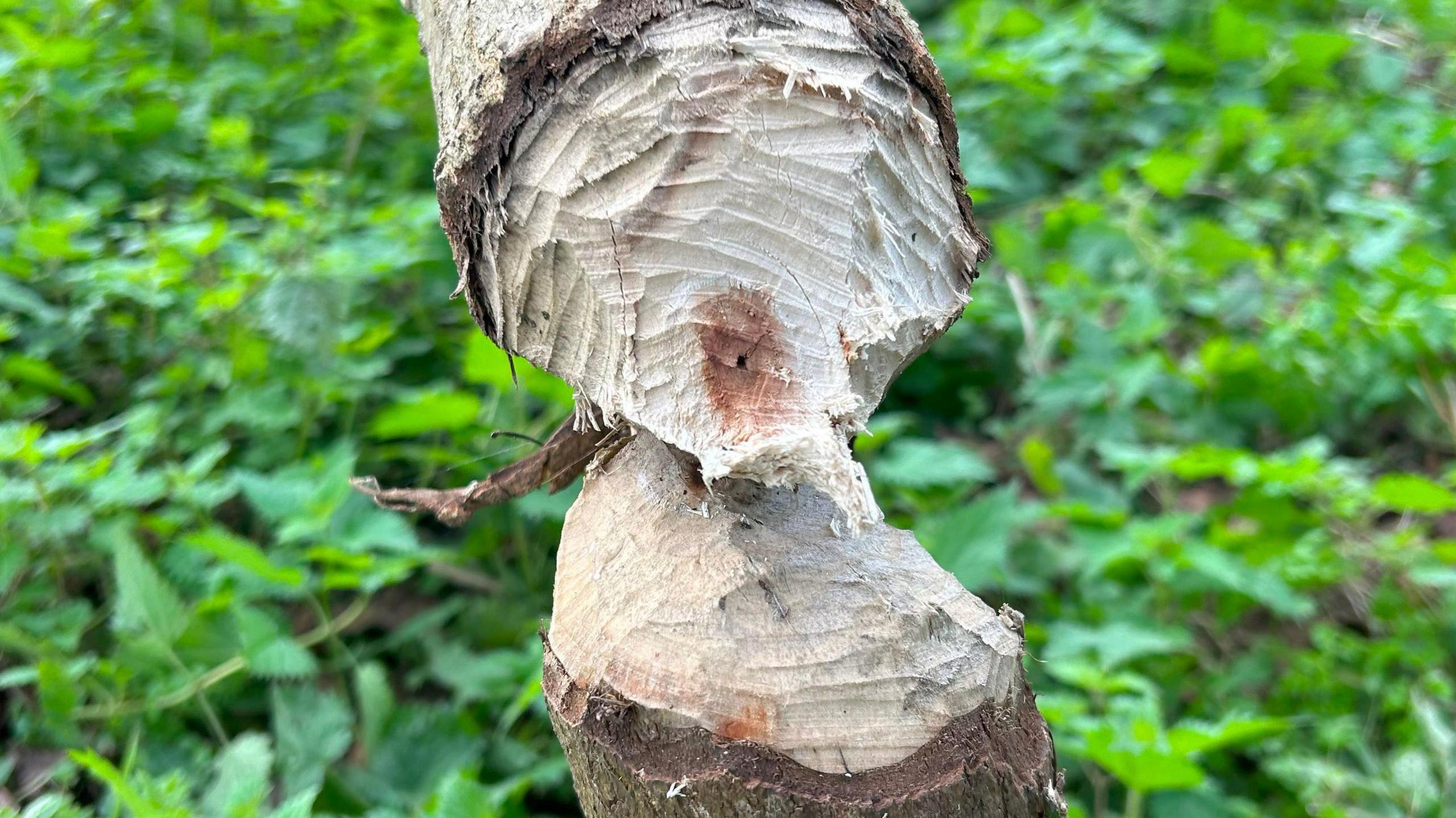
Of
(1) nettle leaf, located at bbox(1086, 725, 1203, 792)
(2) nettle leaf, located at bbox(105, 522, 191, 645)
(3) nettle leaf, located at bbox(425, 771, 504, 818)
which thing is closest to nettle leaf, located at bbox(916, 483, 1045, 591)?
(1) nettle leaf, located at bbox(1086, 725, 1203, 792)

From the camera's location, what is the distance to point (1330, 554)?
6.19ft

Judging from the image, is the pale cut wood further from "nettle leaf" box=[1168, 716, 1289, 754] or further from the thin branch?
"nettle leaf" box=[1168, 716, 1289, 754]

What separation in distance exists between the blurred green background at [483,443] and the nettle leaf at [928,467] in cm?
1

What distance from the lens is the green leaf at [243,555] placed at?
145 cm

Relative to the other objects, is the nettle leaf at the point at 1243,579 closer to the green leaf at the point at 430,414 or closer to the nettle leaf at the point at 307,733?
the green leaf at the point at 430,414

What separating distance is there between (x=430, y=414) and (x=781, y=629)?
46.0 inches

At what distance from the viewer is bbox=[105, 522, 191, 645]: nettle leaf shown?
1450 millimetres

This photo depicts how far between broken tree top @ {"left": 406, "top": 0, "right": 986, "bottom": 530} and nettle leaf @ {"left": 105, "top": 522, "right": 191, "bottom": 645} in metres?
1.09

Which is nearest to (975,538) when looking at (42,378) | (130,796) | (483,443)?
(483,443)

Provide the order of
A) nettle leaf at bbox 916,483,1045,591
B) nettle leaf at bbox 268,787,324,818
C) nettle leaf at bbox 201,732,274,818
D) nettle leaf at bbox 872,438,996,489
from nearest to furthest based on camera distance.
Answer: nettle leaf at bbox 268,787,324,818
nettle leaf at bbox 201,732,274,818
nettle leaf at bbox 916,483,1045,591
nettle leaf at bbox 872,438,996,489

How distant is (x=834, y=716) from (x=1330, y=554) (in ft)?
5.32

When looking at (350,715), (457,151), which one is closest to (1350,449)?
(350,715)

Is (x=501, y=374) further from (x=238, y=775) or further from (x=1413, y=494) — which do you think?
(x=1413, y=494)

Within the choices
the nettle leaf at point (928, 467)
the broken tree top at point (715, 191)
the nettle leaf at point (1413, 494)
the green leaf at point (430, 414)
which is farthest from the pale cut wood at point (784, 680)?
the nettle leaf at point (1413, 494)
